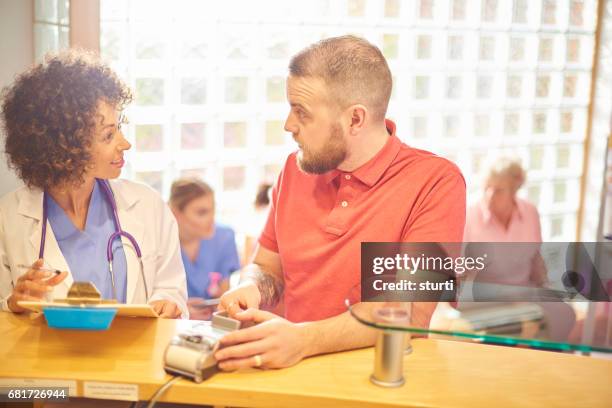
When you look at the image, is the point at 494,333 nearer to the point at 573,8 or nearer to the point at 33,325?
the point at 33,325

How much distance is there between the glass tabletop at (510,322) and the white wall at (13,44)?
1503 mm

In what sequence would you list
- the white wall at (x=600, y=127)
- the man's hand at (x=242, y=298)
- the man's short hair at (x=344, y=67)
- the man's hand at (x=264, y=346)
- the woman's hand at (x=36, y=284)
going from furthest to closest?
1. the white wall at (x=600, y=127)
2. the man's short hair at (x=344, y=67)
3. the man's hand at (x=242, y=298)
4. the woman's hand at (x=36, y=284)
5. the man's hand at (x=264, y=346)

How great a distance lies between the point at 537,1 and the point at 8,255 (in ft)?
13.4

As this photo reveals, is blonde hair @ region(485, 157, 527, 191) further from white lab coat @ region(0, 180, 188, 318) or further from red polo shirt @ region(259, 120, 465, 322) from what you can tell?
white lab coat @ region(0, 180, 188, 318)

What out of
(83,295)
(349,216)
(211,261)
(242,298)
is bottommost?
(211,261)

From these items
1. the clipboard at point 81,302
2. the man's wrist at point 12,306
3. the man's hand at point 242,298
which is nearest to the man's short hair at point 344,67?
the man's hand at point 242,298

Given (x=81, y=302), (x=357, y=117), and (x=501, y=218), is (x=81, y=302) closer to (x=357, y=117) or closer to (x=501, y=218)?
(x=357, y=117)

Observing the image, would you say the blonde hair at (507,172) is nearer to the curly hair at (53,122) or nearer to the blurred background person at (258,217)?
the blurred background person at (258,217)

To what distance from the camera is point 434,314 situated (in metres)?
1.41

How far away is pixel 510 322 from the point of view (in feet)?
4.16

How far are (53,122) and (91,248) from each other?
0.39 m

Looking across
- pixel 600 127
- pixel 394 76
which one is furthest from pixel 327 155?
pixel 600 127

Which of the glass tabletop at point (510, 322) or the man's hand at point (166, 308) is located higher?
the glass tabletop at point (510, 322)

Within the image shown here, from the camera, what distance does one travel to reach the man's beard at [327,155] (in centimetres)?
188
